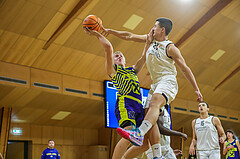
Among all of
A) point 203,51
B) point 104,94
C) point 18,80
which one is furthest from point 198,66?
point 18,80

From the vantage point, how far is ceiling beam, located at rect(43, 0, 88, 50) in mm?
9711

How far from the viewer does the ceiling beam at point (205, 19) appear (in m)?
12.0

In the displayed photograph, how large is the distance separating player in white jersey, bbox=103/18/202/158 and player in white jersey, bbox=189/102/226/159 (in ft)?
9.62

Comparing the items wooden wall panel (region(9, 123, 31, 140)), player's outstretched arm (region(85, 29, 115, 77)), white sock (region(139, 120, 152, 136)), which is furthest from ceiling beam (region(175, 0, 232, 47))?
white sock (region(139, 120, 152, 136))

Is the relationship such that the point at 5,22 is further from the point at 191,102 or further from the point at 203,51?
the point at 191,102

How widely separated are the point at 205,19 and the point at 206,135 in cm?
676

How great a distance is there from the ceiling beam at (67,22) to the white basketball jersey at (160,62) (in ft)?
20.0

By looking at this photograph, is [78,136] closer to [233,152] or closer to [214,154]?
[233,152]

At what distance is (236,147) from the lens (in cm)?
901

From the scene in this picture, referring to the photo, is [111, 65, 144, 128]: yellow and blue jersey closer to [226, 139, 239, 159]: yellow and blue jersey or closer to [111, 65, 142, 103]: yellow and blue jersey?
[111, 65, 142, 103]: yellow and blue jersey

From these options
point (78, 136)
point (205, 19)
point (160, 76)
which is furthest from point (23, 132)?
point (160, 76)

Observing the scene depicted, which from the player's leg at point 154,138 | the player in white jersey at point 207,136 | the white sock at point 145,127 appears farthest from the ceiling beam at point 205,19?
the white sock at point 145,127

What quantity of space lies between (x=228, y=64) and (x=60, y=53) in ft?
27.8

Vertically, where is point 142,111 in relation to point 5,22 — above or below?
below
